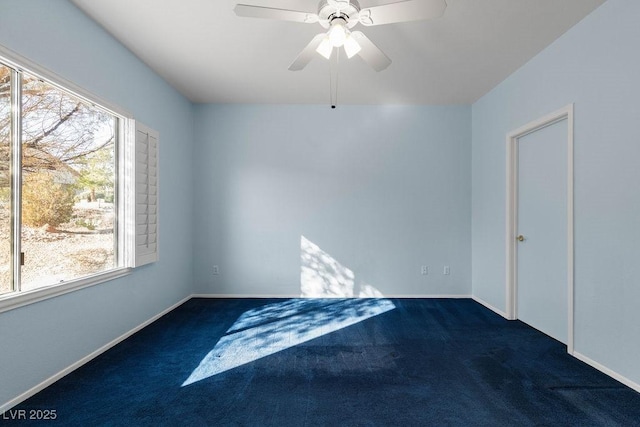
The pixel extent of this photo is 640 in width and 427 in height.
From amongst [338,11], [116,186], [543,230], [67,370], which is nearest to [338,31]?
[338,11]

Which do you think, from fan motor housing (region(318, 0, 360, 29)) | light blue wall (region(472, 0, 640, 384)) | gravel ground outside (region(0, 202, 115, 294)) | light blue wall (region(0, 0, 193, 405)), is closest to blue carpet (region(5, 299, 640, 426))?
light blue wall (region(0, 0, 193, 405))

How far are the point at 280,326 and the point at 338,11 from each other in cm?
288

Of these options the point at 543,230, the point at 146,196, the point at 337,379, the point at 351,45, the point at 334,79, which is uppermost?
the point at 334,79

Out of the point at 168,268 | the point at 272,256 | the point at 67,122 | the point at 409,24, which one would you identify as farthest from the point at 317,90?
the point at 168,268

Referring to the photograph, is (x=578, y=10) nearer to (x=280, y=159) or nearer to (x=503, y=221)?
(x=503, y=221)

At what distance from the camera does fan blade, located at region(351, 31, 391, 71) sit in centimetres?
217

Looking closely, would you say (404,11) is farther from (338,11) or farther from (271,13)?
(271,13)

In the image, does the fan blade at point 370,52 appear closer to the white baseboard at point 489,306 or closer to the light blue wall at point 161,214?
the light blue wall at point 161,214

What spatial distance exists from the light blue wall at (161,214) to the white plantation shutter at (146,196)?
6.7 inches

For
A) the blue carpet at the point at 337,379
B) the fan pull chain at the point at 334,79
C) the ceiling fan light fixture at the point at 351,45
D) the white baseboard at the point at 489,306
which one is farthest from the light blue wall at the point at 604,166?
the fan pull chain at the point at 334,79

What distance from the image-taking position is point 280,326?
3365 millimetres

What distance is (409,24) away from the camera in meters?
2.61

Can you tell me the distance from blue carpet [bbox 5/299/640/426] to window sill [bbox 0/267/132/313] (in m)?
0.62

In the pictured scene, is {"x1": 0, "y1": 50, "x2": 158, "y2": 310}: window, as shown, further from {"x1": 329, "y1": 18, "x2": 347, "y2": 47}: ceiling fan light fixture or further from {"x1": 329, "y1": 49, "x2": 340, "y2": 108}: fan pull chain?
{"x1": 329, "y1": 49, "x2": 340, "y2": 108}: fan pull chain
